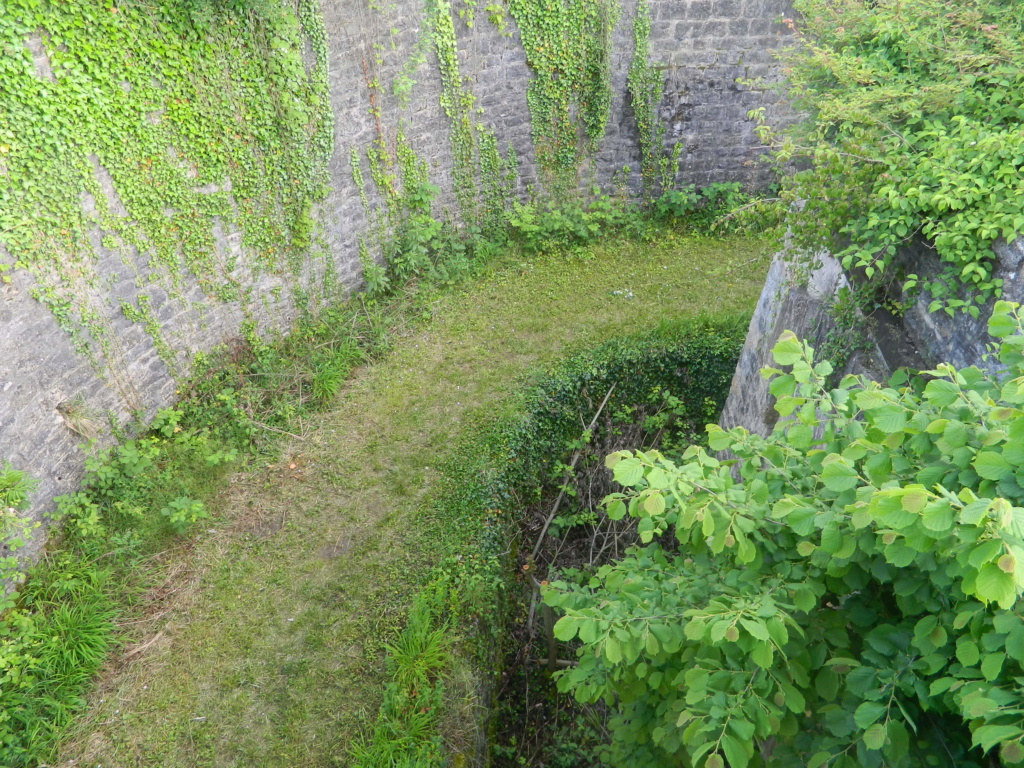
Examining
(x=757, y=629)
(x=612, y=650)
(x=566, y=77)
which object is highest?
(x=566, y=77)

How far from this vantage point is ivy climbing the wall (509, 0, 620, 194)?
8031 millimetres

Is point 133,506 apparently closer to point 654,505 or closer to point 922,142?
point 654,505

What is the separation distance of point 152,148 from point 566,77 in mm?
5271

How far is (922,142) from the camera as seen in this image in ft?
12.1

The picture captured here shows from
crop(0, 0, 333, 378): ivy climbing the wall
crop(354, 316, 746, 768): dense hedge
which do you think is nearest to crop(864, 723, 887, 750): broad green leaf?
crop(354, 316, 746, 768): dense hedge

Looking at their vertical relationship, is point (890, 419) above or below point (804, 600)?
above

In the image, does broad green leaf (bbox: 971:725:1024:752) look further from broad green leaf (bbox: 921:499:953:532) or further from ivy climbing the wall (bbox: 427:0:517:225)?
ivy climbing the wall (bbox: 427:0:517:225)

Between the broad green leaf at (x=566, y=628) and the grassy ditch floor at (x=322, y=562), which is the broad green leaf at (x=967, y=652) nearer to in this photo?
the broad green leaf at (x=566, y=628)

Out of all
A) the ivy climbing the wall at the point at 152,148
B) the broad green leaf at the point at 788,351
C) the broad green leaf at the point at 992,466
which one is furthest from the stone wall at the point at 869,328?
the ivy climbing the wall at the point at 152,148

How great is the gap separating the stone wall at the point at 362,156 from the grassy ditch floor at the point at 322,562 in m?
1.19

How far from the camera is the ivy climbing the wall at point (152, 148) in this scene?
4.36 m

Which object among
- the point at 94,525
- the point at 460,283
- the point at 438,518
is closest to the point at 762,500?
the point at 438,518

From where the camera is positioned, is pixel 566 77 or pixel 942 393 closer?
pixel 942 393

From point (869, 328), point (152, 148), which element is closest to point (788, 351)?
point (869, 328)
